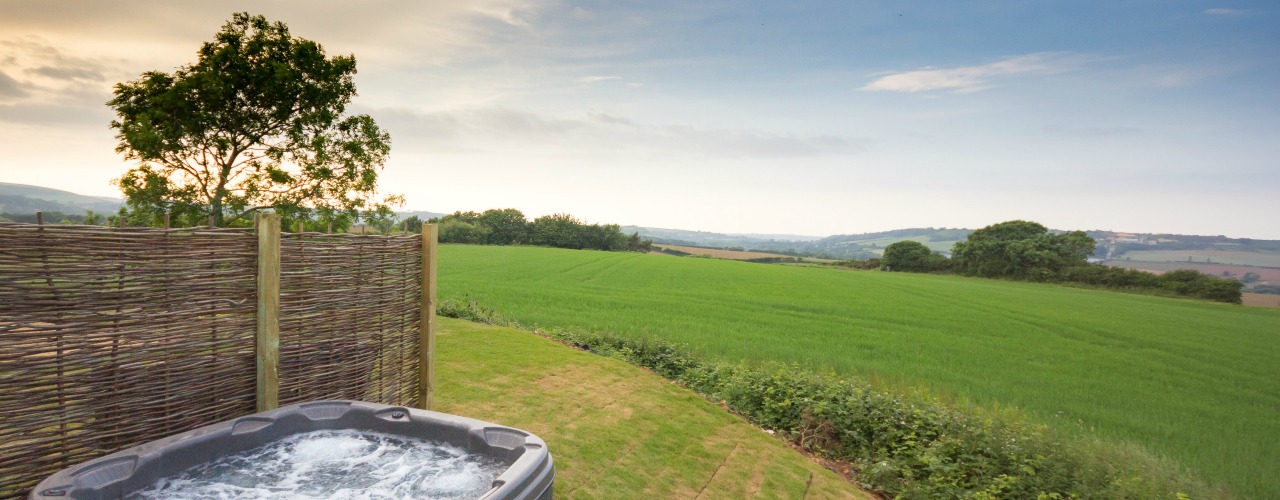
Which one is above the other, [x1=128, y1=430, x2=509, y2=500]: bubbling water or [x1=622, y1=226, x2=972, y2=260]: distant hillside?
[x1=622, y1=226, x2=972, y2=260]: distant hillside

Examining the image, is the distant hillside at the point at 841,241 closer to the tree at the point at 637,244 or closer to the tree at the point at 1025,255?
the tree at the point at 637,244

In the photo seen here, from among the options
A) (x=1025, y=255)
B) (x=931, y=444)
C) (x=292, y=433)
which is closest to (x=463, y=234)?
(x=1025, y=255)

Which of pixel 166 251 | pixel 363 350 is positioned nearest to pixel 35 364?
pixel 166 251

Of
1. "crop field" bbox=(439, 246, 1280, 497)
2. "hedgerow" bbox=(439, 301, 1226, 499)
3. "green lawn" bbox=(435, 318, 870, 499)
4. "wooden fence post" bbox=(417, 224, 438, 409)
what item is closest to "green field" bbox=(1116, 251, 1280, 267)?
"crop field" bbox=(439, 246, 1280, 497)

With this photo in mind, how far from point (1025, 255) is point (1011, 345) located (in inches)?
1384

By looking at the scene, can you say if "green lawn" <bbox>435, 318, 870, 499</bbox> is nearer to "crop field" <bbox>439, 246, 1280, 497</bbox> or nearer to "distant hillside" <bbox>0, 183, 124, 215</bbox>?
"crop field" <bbox>439, 246, 1280, 497</bbox>

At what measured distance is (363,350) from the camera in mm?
4438

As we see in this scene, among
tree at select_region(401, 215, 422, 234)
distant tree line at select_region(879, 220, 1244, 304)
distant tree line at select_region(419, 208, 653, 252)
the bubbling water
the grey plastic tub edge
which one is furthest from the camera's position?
distant tree line at select_region(419, 208, 653, 252)

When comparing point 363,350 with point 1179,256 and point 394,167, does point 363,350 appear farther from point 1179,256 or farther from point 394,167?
point 1179,256

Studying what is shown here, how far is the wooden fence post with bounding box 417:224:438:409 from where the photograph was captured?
16.0 feet

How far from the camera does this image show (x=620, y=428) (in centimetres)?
506

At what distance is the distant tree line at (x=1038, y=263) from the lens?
31.0 m

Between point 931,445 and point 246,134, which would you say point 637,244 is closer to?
point 246,134

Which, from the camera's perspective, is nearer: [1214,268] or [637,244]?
[1214,268]
